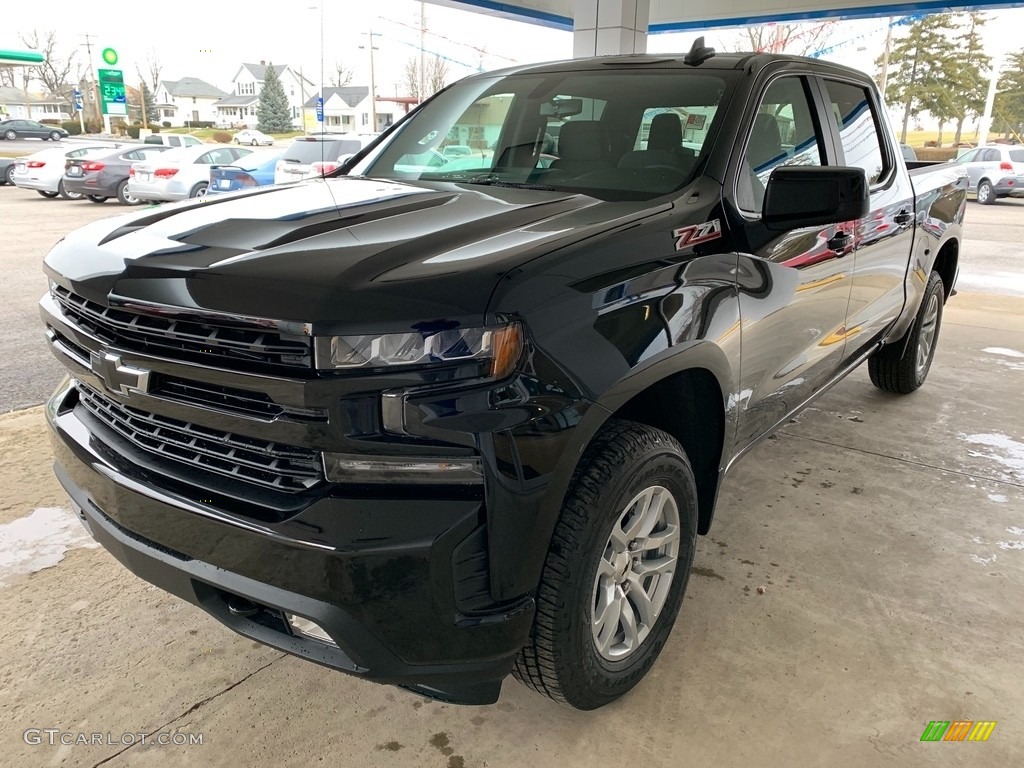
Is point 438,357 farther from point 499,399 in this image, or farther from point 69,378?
point 69,378

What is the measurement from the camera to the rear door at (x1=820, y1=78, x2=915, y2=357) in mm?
3230

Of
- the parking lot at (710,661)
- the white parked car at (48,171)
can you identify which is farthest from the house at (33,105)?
the parking lot at (710,661)

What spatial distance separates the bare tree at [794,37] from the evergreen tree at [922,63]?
527 inches

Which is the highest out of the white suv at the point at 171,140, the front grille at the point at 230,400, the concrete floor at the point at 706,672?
the white suv at the point at 171,140

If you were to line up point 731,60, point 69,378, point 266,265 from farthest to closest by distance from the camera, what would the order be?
1. point 731,60
2. point 69,378
3. point 266,265

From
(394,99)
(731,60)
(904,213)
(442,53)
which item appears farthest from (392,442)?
(394,99)

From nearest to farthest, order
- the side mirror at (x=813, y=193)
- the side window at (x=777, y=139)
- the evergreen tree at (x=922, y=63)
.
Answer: the side mirror at (x=813, y=193) < the side window at (x=777, y=139) < the evergreen tree at (x=922, y=63)

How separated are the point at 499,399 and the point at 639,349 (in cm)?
46

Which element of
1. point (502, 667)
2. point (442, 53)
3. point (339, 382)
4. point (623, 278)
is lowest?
point (502, 667)

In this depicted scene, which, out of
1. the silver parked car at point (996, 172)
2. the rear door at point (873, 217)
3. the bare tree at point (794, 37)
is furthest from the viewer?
the bare tree at point (794, 37)

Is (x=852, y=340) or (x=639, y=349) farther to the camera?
(x=852, y=340)

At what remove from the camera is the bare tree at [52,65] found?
27.3 metres

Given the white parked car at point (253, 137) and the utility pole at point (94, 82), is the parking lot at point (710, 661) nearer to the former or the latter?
the white parked car at point (253, 137)

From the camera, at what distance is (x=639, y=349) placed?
6.21 feet
